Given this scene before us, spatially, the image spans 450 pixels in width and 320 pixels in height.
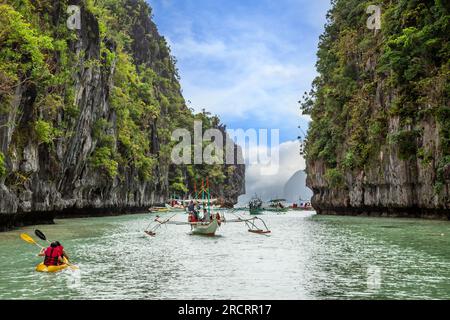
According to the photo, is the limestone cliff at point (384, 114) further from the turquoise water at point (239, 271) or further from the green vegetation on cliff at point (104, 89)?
the green vegetation on cliff at point (104, 89)

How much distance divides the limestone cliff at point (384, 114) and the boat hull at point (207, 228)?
600 inches

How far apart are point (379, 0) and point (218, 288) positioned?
4031 cm

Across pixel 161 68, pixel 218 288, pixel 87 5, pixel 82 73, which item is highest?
pixel 161 68

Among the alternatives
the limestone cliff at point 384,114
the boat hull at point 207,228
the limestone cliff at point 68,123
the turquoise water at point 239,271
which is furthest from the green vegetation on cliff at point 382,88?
the limestone cliff at point 68,123

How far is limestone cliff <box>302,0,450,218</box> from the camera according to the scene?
31.5 meters

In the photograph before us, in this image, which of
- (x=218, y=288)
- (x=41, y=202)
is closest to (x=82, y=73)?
(x=41, y=202)

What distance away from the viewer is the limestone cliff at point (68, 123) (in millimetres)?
26000

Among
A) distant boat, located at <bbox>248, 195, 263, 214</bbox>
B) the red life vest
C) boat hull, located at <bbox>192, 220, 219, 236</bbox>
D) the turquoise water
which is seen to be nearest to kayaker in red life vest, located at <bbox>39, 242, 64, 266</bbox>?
the red life vest

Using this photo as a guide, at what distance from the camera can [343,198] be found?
5469 centimetres

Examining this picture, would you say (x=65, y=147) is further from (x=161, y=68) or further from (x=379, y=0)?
(x=161, y=68)

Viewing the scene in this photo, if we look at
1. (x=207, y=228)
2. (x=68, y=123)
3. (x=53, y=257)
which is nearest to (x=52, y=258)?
(x=53, y=257)

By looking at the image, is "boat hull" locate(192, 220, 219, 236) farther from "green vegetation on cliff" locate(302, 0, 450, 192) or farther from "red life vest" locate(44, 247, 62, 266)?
"green vegetation on cliff" locate(302, 0, 450, 192)

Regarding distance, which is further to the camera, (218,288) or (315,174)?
(315,174)

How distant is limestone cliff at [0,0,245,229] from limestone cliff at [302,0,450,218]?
24985 millimetres
